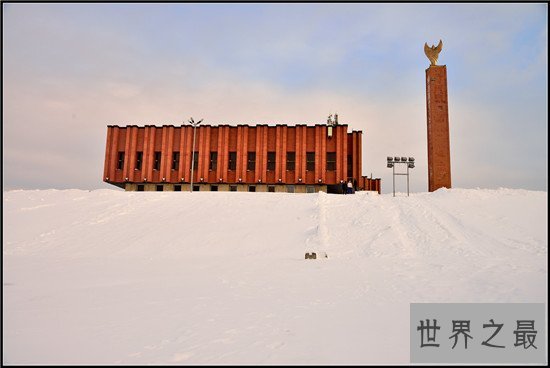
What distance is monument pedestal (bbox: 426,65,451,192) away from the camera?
24.8 metres

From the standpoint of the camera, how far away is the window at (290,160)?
38.2 metres

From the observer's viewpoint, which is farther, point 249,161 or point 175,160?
point 175,160

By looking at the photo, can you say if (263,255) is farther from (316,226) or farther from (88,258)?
(88,258)

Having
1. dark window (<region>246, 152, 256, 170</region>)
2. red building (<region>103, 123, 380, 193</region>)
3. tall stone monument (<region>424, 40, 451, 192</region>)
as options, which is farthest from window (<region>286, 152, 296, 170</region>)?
tall stone monument (<region>424, 40, 451, 192</region>)

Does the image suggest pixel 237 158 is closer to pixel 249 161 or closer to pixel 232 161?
pixel 232 161

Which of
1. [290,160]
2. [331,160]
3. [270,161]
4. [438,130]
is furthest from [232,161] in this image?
[438,130]

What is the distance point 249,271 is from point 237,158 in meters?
29.5

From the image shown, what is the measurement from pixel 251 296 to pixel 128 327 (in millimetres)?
2579

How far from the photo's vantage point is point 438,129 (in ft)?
82.5

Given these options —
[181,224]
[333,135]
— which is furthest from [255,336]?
[333,135]

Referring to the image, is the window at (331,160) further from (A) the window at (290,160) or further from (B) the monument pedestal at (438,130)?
(B) the monument pedestal at (438,130)

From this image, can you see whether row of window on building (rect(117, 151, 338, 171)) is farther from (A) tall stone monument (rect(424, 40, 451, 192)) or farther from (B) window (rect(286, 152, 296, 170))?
(A) tall stone monument (rect(424, 40, 451, 192))

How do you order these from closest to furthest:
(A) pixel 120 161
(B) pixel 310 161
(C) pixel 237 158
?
(B) pixel 310 161 < (C) pixel 237 158 < (A) pixel 120 161

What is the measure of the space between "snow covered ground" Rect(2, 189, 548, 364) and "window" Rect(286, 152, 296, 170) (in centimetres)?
1624
